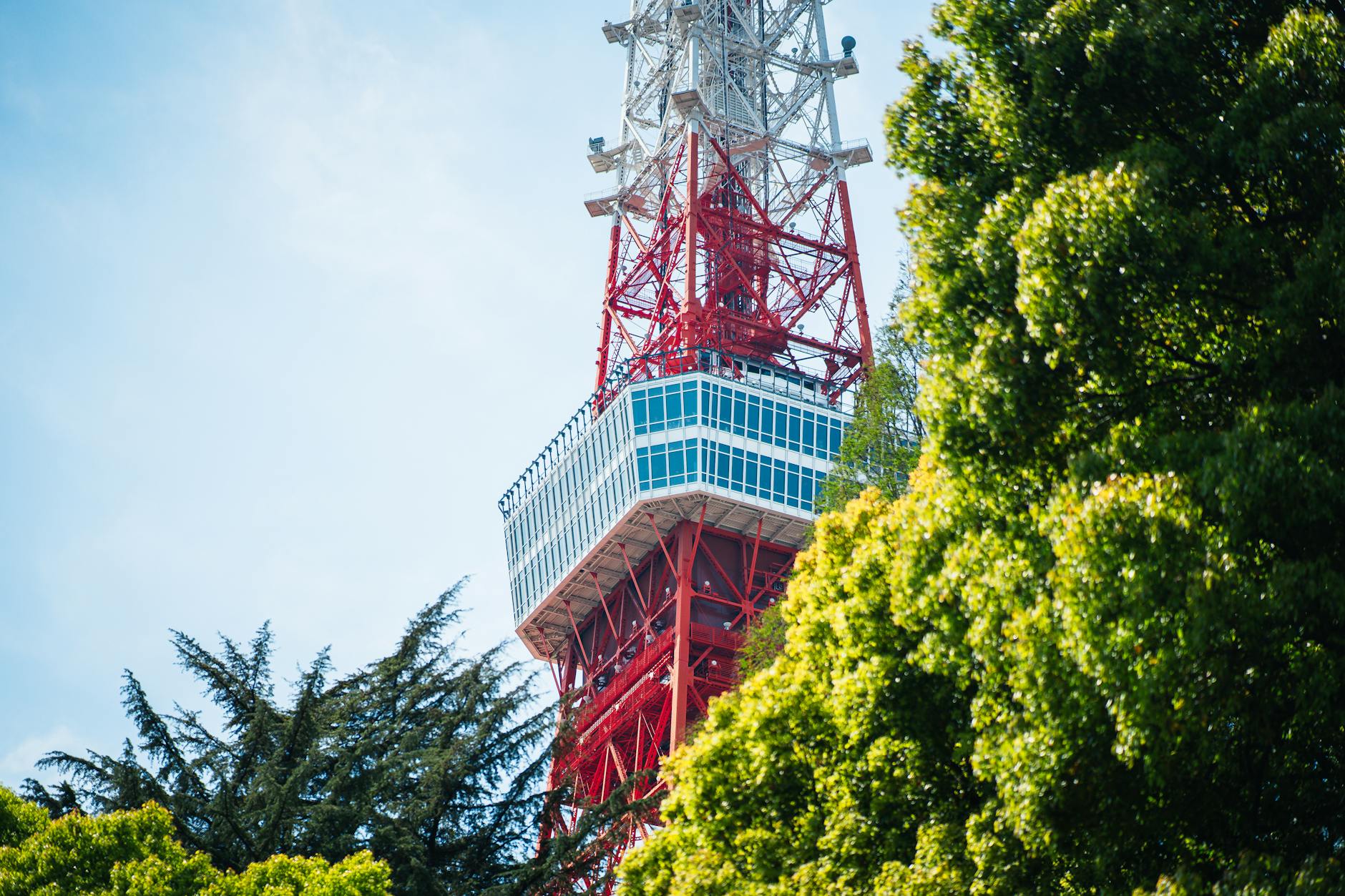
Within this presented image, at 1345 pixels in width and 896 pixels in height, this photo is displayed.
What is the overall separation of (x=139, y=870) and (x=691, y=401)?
3843cm

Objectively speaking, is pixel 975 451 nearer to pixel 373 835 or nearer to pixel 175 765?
pixel 373 835

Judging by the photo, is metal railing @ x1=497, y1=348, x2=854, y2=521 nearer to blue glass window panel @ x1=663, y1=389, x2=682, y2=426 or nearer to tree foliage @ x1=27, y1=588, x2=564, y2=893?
blue glass window panel @ x1=663, y1=389, x2=682, y2=426

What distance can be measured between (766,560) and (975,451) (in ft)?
157

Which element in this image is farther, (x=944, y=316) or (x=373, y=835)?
(x=373, y=835)

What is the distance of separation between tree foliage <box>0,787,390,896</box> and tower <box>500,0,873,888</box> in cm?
3109

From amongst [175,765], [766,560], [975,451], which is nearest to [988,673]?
[975,451]

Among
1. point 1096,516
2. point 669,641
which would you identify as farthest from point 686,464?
point 1096,516

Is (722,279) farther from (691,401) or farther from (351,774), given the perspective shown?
(351,774)

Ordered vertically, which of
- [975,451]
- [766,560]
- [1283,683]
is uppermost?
[766,560]

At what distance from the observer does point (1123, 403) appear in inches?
458

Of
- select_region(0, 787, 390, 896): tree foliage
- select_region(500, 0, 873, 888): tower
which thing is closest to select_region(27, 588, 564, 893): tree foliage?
select_region(0, 787, 390, 896): tree foliage

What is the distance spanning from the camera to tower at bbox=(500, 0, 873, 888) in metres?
57.0

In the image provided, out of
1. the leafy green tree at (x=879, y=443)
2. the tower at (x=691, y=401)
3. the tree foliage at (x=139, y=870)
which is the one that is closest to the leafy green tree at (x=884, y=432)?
the leafy green tree at (x=879, y=443)

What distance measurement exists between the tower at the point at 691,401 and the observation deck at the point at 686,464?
0.08m
